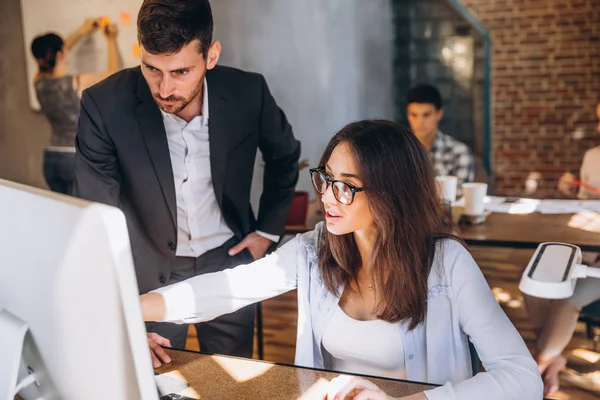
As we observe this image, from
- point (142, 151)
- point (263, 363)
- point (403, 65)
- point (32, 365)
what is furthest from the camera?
point (403, 65)

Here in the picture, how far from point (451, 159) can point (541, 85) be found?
1.60 metres

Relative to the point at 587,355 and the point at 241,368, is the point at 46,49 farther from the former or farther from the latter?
the point at 587,355

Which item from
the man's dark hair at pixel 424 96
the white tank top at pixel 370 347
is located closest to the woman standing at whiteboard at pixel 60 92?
the man's dark hair at pixel 424 96

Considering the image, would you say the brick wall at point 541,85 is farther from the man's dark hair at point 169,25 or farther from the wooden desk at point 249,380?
the wooden desk at point 249,380

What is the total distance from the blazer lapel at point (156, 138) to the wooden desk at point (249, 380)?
86cm

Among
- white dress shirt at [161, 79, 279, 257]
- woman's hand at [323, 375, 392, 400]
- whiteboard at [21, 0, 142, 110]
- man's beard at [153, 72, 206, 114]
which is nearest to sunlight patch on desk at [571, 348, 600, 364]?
white dress shirt at [161, 79, 279, 257]

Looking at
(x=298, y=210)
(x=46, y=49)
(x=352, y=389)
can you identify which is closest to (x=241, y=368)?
(x=352, y=389)

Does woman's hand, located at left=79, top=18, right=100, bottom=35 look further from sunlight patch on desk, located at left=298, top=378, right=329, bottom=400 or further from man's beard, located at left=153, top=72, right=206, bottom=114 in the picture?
sunlight patch on desk, located at left=298, top=378, right=329, bottom=400

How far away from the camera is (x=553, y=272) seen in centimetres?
107

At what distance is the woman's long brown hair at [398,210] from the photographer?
4.89 feet

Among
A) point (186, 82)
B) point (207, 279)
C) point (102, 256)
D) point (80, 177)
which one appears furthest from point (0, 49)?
point (102, 256)

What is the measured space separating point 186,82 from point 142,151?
305 millimetres

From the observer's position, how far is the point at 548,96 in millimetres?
4832

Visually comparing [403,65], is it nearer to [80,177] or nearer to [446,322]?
[80,177]
